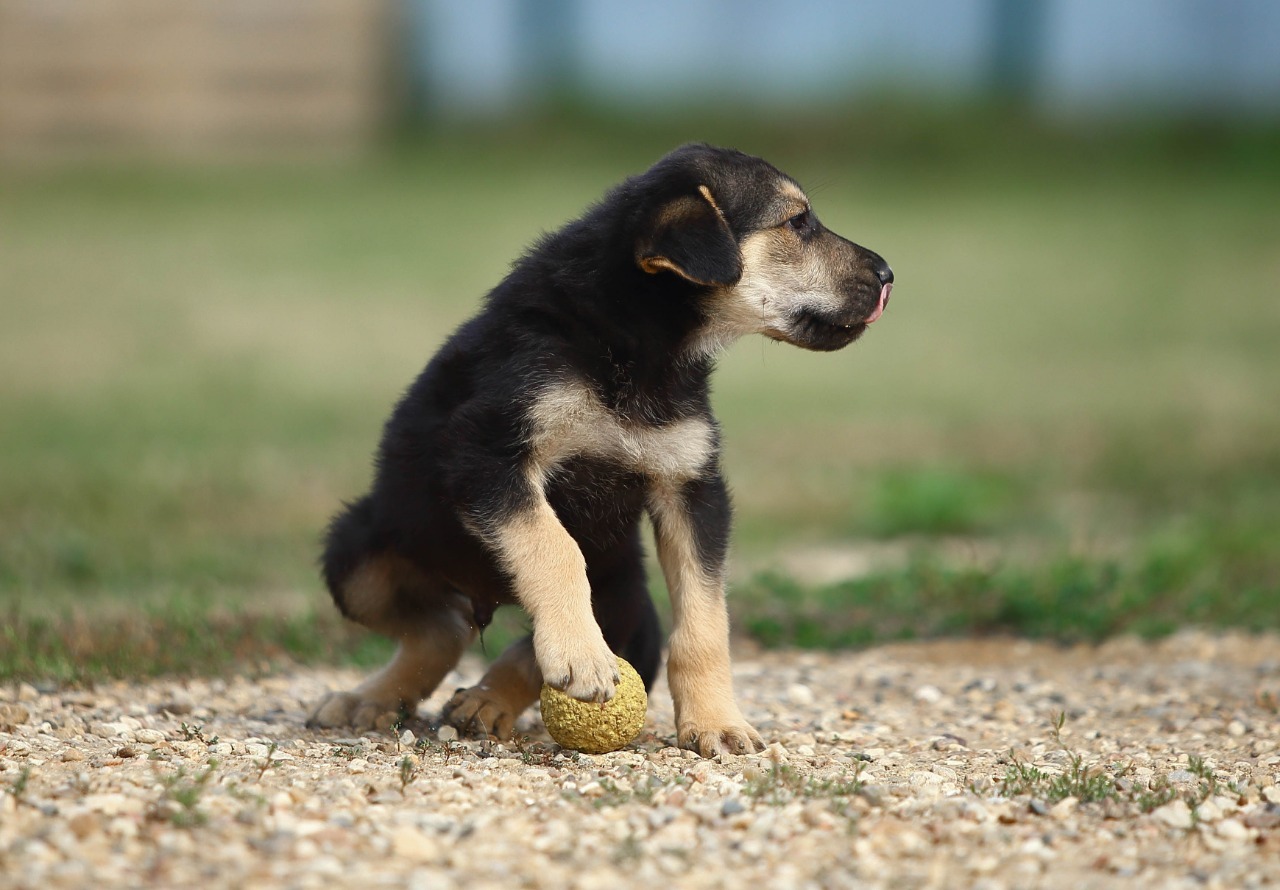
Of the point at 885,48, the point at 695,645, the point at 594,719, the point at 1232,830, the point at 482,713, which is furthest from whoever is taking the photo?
the point at 885,48

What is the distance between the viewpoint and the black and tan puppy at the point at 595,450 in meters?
4.71

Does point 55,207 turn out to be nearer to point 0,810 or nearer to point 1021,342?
point 1021,342

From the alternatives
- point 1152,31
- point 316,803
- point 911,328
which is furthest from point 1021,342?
point 316,803

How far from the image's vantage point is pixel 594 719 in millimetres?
4629

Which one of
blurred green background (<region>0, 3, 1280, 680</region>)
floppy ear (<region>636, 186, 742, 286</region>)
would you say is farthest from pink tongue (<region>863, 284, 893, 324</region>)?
blurred green background (<region>0, 3, 1280, 680</region>)

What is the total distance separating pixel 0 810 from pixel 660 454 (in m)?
2.12

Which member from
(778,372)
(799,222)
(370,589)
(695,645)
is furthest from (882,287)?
(778,372)

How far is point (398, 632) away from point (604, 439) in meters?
1.14

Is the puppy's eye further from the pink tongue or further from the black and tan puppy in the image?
the pink tongue

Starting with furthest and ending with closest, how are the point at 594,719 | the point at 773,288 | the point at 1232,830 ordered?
the point at 773,288 < the point at 594,719 < the point at 1232,830

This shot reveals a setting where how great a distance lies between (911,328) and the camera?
57.5 ft

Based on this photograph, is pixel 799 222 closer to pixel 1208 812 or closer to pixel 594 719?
pixel 594 719

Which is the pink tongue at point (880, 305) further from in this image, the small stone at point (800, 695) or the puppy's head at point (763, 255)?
the small stone at point (800, 695)

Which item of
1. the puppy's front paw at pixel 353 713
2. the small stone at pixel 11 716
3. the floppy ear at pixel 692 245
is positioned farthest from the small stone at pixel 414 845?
the floppy ear at pixel 692 245
